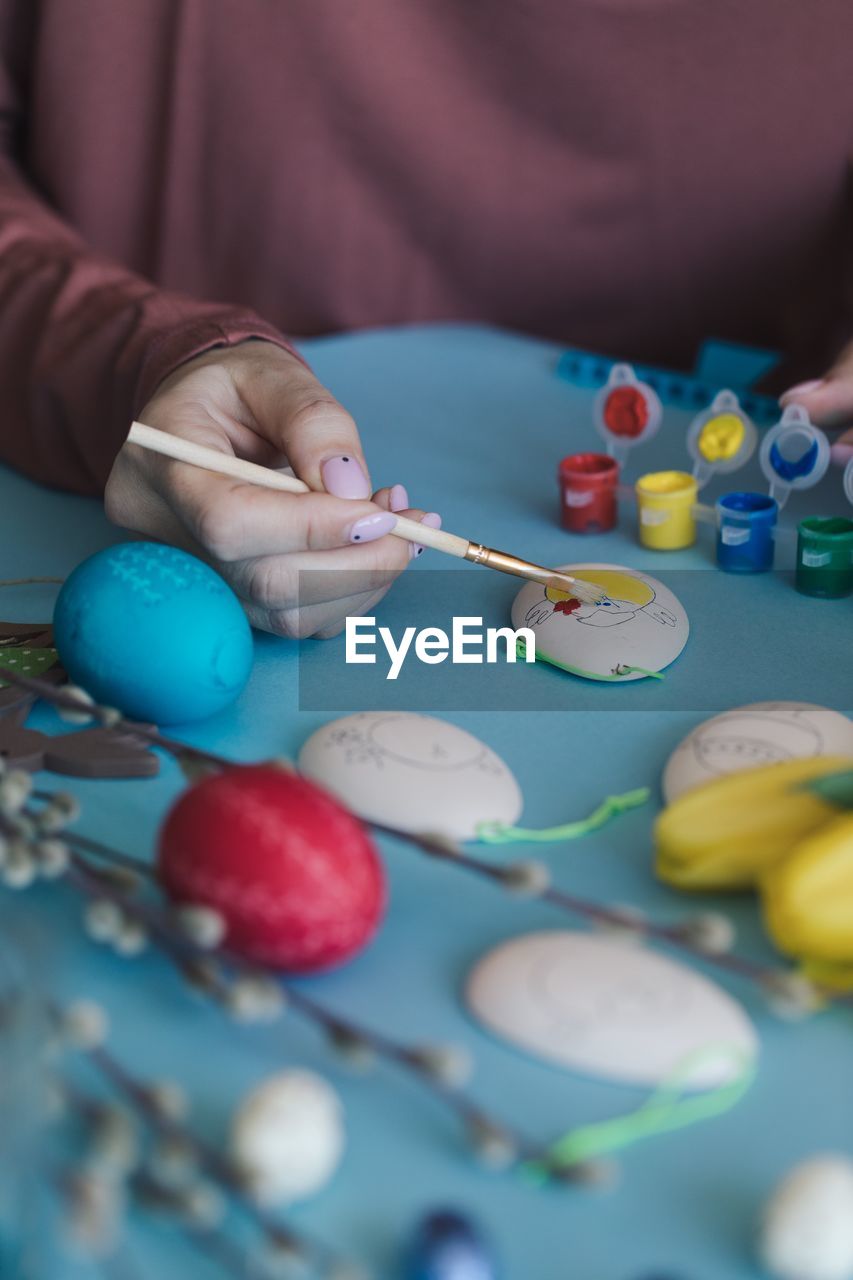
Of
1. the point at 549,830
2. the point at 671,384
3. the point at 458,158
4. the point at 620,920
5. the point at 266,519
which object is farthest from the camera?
the point at 458,158

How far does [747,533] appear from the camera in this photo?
886mm

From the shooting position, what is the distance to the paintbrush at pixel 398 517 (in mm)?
781

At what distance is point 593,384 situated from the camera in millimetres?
1260

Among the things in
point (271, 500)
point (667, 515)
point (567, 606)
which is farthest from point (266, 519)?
point (667, 515)

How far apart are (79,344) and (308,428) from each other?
308 mm

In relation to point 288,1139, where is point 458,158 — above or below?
above

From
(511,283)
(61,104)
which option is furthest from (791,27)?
(61,104)

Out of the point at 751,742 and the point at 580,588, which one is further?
the point at 580,588

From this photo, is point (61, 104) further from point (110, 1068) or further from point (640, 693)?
point (110, 1068)

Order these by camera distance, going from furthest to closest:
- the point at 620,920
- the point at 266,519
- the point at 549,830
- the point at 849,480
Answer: the point at 849,480
the point at 266,519
the point at 549,830
the point at 620,920

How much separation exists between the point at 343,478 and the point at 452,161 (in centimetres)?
71

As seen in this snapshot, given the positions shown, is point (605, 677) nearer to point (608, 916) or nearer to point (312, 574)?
point (312, 574)

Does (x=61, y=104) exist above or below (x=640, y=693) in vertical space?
above

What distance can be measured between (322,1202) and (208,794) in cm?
17
